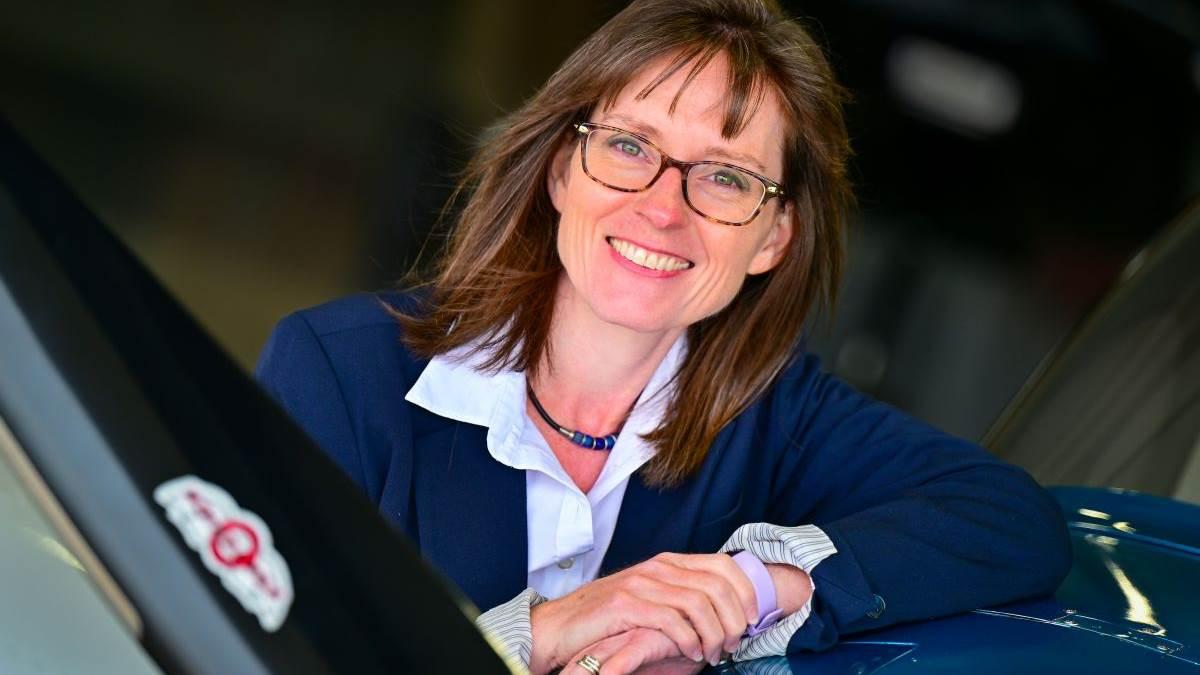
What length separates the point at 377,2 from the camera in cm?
621

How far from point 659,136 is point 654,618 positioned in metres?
0.66

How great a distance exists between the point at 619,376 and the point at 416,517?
348mm

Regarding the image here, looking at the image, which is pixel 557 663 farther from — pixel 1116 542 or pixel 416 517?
pixel 1116 542

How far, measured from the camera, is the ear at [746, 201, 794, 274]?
2002 millimetres

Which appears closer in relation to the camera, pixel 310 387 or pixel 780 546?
pixel 780 546

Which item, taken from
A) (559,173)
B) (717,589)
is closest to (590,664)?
(717,589)

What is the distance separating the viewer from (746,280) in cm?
209

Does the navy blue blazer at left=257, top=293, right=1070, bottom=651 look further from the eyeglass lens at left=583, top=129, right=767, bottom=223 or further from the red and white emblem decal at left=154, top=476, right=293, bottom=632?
the red and white emblem decal at left=154, top=476, right=293, bottom=632

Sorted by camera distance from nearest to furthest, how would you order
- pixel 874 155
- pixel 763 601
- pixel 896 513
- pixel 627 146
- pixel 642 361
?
pixel 763 601 → pixel 896 513 → pixel 627 146 → pixel 642 361 → pixel 874 155

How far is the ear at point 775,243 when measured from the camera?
6.57 feet

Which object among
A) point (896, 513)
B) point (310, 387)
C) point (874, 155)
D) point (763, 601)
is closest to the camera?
point (763, 601)

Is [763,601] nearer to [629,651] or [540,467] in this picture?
[629,651]

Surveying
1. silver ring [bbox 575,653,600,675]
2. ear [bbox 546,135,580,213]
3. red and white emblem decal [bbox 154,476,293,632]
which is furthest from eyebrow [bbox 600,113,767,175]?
red and white emblem decal [bbox 154,476,293,632]

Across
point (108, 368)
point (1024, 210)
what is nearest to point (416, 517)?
point (108, 368)
